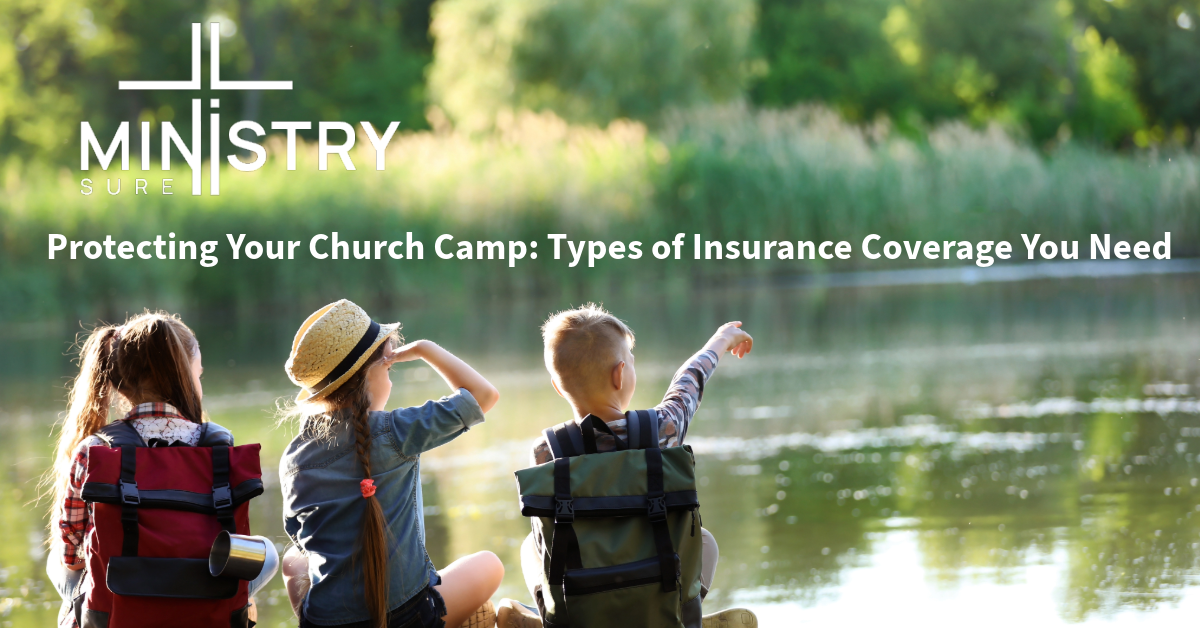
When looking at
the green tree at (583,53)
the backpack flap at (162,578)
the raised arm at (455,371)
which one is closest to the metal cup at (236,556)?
the backpack flap at (162,578)

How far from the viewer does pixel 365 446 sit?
2.09m

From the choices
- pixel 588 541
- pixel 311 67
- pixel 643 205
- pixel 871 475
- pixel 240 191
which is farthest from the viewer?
pixel 311 67

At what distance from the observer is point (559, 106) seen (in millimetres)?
21094

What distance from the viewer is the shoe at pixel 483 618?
94.5 inches

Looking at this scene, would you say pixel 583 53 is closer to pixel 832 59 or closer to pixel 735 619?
pixel 832 59

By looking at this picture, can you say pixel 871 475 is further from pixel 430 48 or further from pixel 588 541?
pixel 430 48

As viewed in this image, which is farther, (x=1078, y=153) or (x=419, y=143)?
(x=1078, y=153)

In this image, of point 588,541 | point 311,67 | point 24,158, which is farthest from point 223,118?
point 588,541

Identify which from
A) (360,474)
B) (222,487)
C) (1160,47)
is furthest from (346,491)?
(1160,47)

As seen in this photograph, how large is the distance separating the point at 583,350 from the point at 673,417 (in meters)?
0.19

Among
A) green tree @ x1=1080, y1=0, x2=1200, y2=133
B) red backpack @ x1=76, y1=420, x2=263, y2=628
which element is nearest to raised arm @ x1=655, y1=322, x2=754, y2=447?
red backpack @ x1=76, y1=420, x2=263, y2=628

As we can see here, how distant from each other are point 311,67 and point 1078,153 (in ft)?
63.9

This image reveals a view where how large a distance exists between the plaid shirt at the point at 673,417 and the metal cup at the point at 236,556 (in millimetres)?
478

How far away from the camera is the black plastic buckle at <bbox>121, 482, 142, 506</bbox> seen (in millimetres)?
1966
